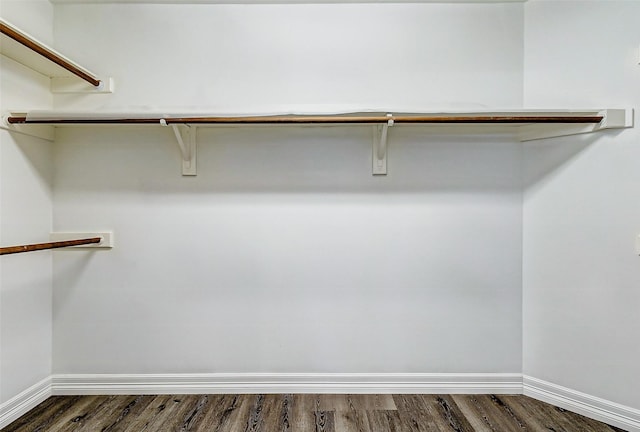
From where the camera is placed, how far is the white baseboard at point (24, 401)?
5.93 ft

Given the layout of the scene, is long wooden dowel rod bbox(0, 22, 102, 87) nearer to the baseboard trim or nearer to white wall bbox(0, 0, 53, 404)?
white wall bbox(0, 0, 53, 404)

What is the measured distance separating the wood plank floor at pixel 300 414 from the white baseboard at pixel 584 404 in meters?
0.04

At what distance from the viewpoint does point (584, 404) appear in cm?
190

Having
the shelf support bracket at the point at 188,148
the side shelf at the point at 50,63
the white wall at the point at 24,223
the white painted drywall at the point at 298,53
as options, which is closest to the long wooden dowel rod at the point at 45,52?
the side shelf at the point at 50,63

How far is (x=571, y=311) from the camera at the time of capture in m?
1.97

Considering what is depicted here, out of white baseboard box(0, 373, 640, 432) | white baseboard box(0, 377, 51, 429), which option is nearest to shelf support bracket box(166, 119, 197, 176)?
white baseboard box(0, 373, 640, 432)

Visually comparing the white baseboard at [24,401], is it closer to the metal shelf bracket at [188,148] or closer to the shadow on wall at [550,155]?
the metal shelf bracket at [188,148]

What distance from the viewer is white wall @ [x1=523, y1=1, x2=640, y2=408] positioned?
1804mm

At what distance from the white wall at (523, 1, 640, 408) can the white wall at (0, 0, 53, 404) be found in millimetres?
2773

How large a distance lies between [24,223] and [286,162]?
144 centimetres

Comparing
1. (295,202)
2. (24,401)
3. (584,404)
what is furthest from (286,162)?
(584,404)

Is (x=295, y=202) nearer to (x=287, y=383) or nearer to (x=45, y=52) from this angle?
(x=287, y=383)

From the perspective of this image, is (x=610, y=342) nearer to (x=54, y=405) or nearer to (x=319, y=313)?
(x=319, y=313)

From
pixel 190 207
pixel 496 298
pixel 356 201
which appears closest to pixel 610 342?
pixel 496 298
